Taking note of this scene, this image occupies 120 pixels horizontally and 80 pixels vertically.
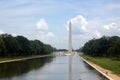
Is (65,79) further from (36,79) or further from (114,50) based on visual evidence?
(114,50)

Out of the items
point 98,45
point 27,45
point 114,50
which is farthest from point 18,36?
point 114,50

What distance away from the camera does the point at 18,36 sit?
11538cm

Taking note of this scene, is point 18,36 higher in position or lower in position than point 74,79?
higher


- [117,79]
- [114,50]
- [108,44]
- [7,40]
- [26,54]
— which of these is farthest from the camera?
[26,54]

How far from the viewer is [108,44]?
363 feet

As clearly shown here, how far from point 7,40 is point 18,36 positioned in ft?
73.5

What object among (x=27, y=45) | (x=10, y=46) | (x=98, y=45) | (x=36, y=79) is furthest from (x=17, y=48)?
(x=36, y=79)

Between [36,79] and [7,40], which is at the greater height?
[7,40]

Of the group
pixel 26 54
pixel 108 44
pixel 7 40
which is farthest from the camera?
pixel 26 54

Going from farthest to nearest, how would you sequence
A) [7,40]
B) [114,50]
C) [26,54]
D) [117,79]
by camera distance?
[26,54], [7,40], [114,50], [117,79]

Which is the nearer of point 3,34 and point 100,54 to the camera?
point 3,34

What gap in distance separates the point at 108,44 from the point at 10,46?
112ft

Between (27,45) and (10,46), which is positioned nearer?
(10,46)

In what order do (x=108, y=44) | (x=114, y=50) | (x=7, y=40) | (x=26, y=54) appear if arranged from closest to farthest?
(x=114, y=50) → (x=7, y=40) → (x=108, y=44) → (x=26, y=54)
